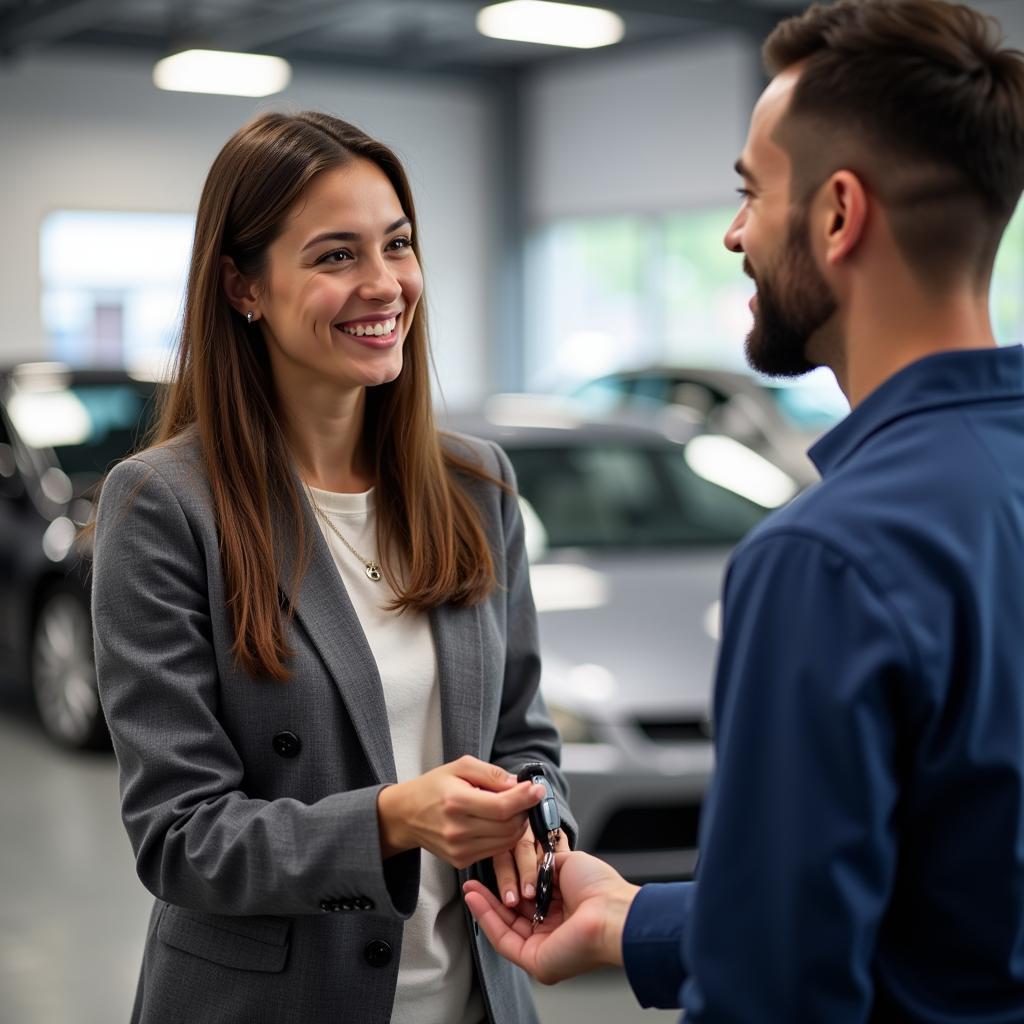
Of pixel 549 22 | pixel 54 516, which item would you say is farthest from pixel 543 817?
pixel 549 22

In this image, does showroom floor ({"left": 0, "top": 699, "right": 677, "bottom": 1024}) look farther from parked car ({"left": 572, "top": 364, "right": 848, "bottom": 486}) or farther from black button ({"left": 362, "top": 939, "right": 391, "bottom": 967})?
parked car ({"left": 572, "top": 364, "right": 848, "bottom": 486})

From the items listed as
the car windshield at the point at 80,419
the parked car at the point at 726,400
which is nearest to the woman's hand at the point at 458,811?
the car windshield at the point at 80,419

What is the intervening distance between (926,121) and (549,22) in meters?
10.2

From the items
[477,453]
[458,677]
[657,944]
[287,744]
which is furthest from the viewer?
[477,453]

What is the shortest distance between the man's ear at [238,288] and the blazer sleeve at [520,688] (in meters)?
0.44

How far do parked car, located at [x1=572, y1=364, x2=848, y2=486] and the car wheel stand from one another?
13.0 ft

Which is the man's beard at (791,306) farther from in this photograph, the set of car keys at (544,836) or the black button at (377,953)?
the black button at (377,953)

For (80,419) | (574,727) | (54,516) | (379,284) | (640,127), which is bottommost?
(574,727)

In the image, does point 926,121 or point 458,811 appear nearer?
point 926,121

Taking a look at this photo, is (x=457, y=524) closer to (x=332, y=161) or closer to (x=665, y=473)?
(x=332, y=161)

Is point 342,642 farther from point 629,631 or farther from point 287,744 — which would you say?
point 629,631

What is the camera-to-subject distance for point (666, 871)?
3889mm

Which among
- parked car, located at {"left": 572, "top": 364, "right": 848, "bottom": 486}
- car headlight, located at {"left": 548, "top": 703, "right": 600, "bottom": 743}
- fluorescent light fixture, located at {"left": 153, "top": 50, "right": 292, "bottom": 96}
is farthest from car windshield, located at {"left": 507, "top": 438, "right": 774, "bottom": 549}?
fluorescent light fixture, located at {"left": 153, "top": 50, "right": 292, "bottom": 96}

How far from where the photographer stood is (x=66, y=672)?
Answer: 604cm
